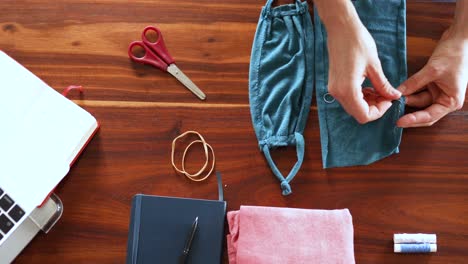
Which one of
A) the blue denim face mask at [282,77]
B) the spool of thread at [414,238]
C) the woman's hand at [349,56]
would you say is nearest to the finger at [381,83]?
the woman's hand at [349,56]

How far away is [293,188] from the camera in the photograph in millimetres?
702

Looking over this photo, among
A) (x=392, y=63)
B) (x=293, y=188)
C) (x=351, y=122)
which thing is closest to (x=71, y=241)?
(x=293, y=188)

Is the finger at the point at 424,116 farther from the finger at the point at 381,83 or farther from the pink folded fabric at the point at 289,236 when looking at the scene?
the pink folded fabric at the point at 289,236

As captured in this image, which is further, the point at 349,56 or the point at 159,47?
the point at 159,47

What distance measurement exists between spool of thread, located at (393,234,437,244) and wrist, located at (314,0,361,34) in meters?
0.37

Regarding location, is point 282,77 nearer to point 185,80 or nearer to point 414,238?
point 185,80

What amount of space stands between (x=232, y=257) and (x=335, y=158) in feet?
0.83

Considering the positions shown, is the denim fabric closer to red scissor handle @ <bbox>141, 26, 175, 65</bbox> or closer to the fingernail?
the fingernail

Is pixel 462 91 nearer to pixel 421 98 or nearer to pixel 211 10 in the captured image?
pixel 421 98

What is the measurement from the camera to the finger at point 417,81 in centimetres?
68

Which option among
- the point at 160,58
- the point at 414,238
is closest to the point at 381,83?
the point at 414,238

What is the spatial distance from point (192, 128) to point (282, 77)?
0.63ft

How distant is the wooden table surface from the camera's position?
27.3 inches

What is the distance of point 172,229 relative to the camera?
661 millimetres
